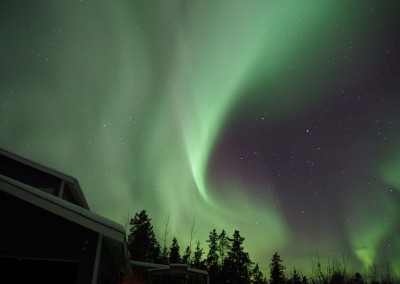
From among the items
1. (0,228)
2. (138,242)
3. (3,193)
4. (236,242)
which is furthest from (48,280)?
(236,242)

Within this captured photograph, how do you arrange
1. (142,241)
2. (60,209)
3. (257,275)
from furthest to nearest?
(257,275)
(142,241)
(60,209)

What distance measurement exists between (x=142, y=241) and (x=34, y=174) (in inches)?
1947

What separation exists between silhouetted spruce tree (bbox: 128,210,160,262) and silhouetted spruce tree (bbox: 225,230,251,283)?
46.8 ft

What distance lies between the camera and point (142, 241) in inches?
2408

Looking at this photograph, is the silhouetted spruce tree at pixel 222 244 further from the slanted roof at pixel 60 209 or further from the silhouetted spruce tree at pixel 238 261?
the slanted roof at pixel 60 209

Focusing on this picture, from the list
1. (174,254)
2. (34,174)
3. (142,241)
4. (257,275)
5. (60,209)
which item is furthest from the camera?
(257,275)

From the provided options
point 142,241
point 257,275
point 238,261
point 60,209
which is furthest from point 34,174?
point 257,275

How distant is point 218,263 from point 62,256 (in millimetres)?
73481

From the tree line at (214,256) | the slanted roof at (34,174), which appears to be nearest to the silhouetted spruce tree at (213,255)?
the tree line at (214,256)

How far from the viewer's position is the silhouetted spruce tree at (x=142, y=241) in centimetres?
5912

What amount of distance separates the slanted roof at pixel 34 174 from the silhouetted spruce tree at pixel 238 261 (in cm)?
5401

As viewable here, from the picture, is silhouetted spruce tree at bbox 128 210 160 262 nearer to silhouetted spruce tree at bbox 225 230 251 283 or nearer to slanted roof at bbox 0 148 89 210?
silhouetted spruce tree at bbox 225 230 251 283

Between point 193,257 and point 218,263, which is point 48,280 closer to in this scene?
point 218,263

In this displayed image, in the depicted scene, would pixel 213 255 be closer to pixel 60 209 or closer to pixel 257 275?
pixel 257 275
